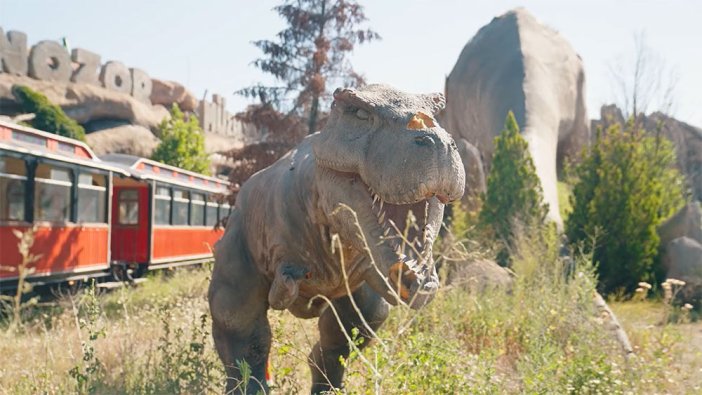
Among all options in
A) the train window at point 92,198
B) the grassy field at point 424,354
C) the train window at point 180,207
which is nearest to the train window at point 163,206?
the train window at point 180,207

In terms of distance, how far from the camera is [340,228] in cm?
261

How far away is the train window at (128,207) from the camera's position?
A: 13.2 metres

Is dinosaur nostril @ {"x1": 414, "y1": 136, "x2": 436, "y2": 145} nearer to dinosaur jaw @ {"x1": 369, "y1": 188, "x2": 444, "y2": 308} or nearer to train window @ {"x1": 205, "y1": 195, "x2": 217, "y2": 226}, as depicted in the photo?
dinosaur jaw @ {"x1": 369, "y1": 188, "x2": 444, "y2": 308}


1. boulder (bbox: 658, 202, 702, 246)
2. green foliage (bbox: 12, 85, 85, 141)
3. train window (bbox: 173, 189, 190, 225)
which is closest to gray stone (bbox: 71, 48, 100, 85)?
green foliage (bbox: 12, 85, 85, 141)

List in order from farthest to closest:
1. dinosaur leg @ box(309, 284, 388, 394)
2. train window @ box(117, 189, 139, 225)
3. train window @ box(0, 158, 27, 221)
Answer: train window @ box(117, 189, 139, 225) → train window @ box(0, 158, 27, 221) → dinosaur leg @ box(309, 284, 388, 394)

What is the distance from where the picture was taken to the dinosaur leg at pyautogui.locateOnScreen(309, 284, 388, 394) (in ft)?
10.7

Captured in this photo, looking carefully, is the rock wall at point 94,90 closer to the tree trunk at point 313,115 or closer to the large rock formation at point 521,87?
the large rock formation at point 521,87

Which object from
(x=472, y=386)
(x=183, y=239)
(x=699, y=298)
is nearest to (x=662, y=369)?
(x=472, y=386)

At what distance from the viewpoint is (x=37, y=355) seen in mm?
5027

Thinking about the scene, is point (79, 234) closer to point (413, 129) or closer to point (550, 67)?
point (413, 129)

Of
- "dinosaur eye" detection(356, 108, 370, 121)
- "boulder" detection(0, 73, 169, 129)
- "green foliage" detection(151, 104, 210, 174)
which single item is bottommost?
"dinosaur eye" detection(356, 108, 370, 121)

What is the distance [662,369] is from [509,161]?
27.6ft

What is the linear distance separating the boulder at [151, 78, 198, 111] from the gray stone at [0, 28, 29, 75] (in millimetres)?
10454

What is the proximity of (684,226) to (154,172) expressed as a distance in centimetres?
1017
